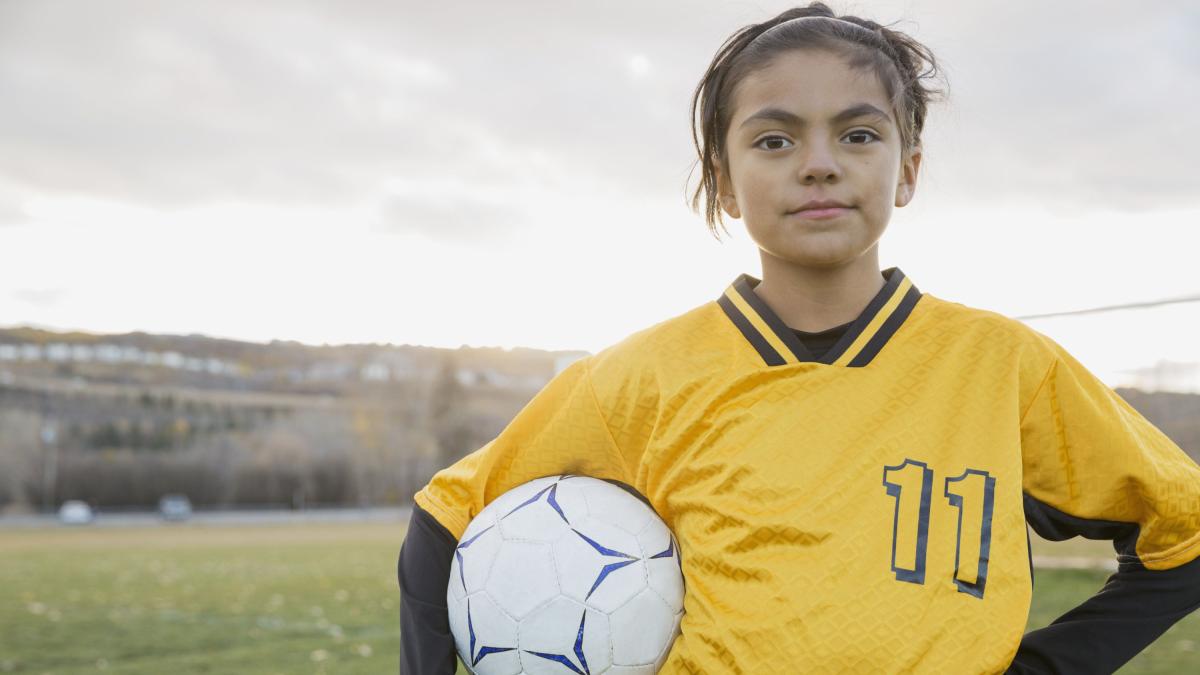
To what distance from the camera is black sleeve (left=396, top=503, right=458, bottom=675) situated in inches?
71.9

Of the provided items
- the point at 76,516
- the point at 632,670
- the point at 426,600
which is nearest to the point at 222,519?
the point at 76,516

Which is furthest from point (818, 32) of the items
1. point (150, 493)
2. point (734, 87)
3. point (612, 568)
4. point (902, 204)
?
point (150, 493)

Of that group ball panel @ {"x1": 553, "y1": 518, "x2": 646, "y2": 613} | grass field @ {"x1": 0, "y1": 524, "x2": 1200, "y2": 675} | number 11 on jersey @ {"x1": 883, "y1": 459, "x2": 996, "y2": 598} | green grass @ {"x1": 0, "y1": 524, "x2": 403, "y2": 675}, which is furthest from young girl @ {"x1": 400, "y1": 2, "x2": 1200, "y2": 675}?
green grass @ {"x1": 0, "y1": 524, "x2": 403, "y2": 675}

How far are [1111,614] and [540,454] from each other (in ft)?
3.45

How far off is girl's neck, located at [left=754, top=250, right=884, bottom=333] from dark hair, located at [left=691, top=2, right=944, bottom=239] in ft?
0.83

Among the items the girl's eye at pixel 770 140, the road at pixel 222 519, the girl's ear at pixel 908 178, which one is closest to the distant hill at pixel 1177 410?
the girl's ear at pixel 908 178

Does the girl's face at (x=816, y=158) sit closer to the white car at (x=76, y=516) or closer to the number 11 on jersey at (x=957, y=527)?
the number 11 on jersey at (x=957, y=527)

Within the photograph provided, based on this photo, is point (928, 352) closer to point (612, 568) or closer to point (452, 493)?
point (612, 568)

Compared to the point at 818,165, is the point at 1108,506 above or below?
below

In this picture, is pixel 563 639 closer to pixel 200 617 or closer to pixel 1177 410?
pixel 1177 410

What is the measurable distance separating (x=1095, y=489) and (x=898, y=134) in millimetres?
720

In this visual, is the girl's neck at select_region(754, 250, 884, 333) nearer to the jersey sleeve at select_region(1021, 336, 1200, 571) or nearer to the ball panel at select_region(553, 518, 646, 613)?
the jersey sleeve at select_region(1021, 336, 1200, 571)

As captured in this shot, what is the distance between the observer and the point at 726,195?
203 cm

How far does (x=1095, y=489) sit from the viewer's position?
1670mm
